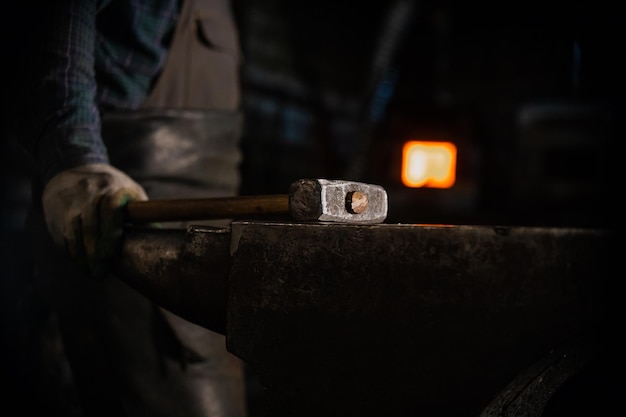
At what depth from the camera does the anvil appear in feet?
2.69

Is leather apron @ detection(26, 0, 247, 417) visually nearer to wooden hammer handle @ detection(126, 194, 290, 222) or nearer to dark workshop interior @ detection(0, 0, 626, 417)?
wooden hammer handle @ detection(126, 194, 290, 222)

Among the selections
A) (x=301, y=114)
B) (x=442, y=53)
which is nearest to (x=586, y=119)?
(x=442, y=53)

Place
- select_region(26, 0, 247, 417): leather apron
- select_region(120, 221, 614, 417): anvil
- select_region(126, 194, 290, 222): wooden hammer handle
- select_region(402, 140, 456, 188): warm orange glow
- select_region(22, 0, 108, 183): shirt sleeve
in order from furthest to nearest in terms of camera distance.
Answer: select_region(402, 140, 456, 188): warm orange glow, select_region(26, 0, 247, 417): leather apron, select_region(22, 0, 108, 183): shirt sleeve, select_region(126, 194, 290, 222): wooden hammer handle, select_region(120, 221, 614, 417): anvil

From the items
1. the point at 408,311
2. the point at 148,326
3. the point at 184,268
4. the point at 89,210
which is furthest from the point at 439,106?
the point at 408,311

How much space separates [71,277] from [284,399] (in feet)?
3.64

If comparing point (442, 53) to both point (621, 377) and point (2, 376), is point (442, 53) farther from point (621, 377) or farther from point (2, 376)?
point (621, 377)

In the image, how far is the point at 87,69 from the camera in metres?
1.69

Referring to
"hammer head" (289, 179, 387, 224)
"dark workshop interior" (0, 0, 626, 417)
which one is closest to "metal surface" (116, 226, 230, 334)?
"hammer head" (289, 179, 387, 224)

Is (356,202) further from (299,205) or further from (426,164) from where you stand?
(426,164)

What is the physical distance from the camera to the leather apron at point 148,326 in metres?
1.79

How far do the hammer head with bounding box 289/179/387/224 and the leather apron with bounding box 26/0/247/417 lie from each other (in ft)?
2.88

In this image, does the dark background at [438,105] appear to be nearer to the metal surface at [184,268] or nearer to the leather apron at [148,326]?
the leather apron at [148,326]

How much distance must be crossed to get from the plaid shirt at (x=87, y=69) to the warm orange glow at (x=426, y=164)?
13.2 ft


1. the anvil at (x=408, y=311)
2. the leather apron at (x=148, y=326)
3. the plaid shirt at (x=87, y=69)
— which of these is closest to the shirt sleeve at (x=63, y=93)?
the plaid shirt at (x=87, y=69)
